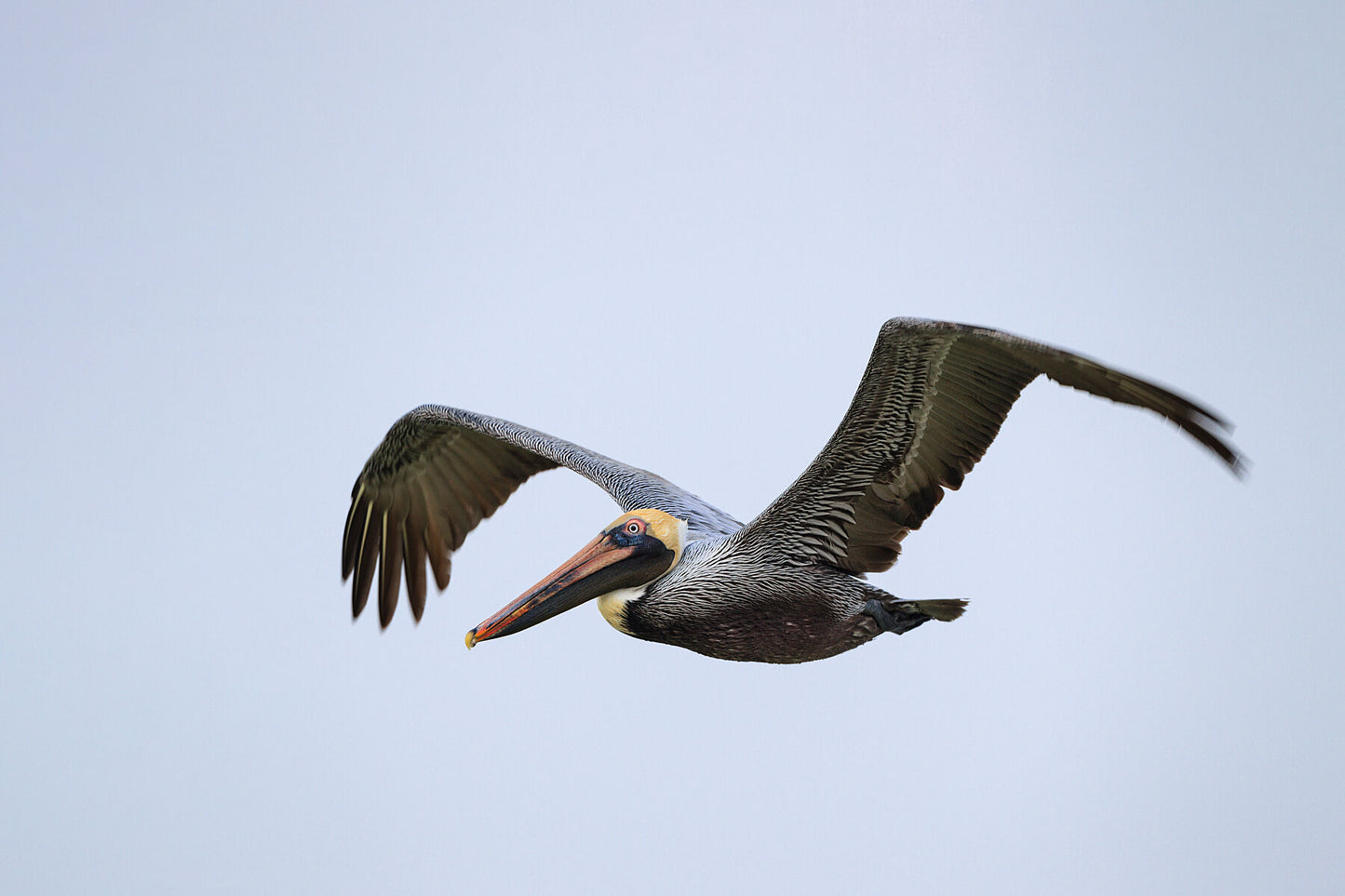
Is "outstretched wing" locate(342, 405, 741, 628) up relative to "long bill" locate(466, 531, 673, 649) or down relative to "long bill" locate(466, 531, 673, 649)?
up

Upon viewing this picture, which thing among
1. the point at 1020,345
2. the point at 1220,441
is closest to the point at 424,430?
the point at 1020,345

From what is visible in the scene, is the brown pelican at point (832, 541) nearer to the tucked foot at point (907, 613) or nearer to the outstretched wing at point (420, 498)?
the tucked foot at point (907, 613)

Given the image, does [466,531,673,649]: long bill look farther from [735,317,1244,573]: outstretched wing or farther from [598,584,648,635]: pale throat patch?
[735,317,1244,573]: outstretched wing

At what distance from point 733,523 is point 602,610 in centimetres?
118

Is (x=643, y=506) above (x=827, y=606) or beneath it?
above

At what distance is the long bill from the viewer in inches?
190

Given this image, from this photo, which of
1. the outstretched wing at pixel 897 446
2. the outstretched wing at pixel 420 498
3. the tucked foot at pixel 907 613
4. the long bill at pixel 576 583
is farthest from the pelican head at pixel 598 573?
the outstretched wing at pixel 420 498

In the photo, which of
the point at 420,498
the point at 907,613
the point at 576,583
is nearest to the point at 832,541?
the point at 907,613

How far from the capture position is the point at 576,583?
191 inches

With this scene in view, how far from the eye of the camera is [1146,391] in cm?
427

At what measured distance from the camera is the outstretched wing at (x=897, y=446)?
4770mm

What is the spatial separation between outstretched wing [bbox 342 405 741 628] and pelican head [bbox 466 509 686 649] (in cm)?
190

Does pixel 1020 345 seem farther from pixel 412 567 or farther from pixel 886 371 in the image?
pixel 412 567

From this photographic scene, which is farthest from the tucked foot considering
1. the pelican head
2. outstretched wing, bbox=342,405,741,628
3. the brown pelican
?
outstretched wing, bbox=342,405,741,628
